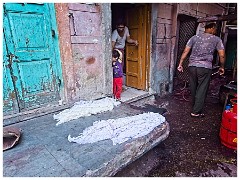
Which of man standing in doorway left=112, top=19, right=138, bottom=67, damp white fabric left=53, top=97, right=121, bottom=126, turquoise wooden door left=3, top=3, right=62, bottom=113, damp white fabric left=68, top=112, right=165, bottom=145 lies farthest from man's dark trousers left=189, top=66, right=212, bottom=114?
turquoise wooden door left=3, top=3, right=62, bottom=113

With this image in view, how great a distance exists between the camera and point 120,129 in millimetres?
2611

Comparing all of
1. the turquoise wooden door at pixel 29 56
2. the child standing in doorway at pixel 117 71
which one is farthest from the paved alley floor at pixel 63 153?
the child standing in doorway at pixel 117 71

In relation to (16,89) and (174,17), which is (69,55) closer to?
(16,89)

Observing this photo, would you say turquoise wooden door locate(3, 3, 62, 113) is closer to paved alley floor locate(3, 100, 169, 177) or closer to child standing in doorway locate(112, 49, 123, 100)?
paved alley floor locate(3, 100, 169, 177)

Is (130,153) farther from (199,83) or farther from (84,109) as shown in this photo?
(199,83)

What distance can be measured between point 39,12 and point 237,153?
397 centimetres

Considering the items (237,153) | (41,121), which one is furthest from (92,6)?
(237,153)

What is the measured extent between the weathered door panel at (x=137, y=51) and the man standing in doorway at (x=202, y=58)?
1593mm

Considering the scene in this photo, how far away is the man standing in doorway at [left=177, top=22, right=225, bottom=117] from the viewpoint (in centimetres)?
→ 373

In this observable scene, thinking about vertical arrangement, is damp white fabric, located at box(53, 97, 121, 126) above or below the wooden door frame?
below

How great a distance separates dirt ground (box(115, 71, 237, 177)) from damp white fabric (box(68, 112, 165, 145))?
49 centimetres

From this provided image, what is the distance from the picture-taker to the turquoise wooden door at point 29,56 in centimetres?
273

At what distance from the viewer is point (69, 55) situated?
3350mm

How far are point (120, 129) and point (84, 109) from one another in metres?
1.03
